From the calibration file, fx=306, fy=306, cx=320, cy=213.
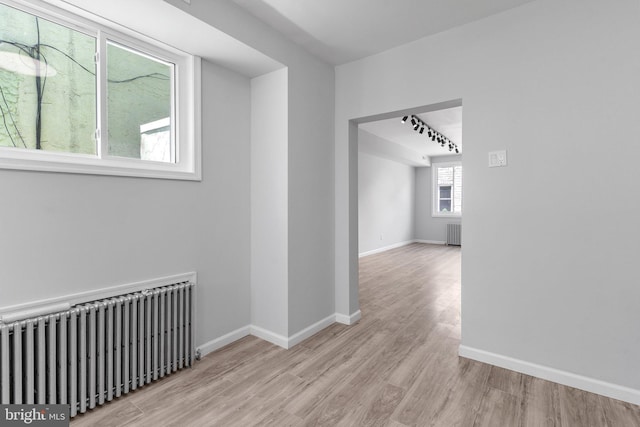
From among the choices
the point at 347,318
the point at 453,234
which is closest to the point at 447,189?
the point at 453,234

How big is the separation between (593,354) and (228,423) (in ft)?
7.71

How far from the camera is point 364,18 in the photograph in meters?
2.40

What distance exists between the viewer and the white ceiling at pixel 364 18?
2221mm

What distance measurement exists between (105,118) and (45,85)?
327mm

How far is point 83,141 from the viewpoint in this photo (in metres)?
1.97

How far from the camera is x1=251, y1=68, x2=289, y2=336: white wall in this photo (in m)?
2.68

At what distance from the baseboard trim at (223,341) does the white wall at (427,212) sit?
779cm

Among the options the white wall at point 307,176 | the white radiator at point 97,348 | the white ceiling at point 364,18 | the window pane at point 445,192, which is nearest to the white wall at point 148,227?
the white radiator at point 97,348

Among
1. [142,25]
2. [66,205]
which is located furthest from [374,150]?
[66,205]

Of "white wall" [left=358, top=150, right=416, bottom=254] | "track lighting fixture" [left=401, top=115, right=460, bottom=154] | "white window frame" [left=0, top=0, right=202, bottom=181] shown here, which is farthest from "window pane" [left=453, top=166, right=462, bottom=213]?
"white window frame" [left=0, top=0, right=202, bottom=181]

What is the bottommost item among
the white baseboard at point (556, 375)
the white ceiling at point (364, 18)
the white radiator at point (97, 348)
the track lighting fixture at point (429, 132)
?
the white baseboard at point (556, 375)

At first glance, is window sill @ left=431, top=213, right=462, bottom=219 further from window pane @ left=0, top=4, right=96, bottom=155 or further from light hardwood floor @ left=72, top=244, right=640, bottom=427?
window pane @ left=0, top=4, right=96, bottom=155

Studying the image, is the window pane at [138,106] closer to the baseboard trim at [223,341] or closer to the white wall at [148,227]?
the white wall at [148,227]

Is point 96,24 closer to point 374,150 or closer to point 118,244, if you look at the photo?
point 118,244
